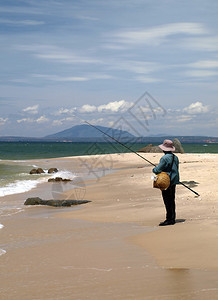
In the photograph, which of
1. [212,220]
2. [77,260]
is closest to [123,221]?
[212,220]

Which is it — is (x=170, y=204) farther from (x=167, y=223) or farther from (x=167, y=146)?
(x=167, y=146)

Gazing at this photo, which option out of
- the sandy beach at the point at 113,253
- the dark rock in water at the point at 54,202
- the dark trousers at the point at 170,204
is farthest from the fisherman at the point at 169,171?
the dark rock in water at the point at 54,202

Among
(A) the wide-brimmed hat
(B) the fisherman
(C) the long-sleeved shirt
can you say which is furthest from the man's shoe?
(A) the wide-brimmed hat

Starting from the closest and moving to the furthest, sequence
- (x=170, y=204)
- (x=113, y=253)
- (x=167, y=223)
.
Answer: (x=113, y=253) < (x=167, y=223) < (x=170, y=204)

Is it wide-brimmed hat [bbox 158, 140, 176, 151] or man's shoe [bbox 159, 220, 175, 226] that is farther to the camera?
wide-brimmed hat [bbox 158, 140, 176, 151]

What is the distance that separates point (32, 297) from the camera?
14.5ft

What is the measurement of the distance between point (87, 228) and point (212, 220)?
2.61 m

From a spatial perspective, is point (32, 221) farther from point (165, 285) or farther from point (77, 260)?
point (165, 285)

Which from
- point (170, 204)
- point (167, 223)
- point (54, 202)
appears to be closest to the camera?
point (167, 223)

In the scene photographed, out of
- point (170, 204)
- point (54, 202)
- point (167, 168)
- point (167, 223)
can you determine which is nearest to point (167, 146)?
point (167, 168)

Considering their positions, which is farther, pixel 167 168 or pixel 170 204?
pixel 170 204

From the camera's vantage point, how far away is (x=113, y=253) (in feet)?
19.9

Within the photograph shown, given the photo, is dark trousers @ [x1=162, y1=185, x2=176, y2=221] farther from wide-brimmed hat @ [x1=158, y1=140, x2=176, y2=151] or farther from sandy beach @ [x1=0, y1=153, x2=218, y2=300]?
wide-brimmed hat @ [x1=158, y1=140, x2=176, y2=151]

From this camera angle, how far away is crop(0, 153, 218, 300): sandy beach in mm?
4512
